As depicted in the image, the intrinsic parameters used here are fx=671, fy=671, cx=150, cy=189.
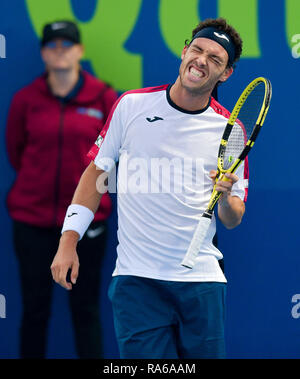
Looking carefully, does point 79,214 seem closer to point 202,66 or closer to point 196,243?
point 196,243

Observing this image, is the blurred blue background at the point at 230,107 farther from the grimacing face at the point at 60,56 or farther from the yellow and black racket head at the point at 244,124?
the yellow and black racket head at the point at 244,124

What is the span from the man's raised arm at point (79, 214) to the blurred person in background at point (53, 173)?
0.79 metres

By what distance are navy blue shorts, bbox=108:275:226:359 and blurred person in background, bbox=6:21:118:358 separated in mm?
992

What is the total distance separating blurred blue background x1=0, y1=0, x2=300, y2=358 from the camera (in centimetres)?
377

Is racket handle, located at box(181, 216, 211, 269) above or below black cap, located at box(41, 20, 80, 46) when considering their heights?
below

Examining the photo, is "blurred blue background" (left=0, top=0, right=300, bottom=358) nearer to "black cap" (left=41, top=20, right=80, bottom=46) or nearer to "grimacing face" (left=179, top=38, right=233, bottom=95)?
"black cap" (left=41, top=20, right=80, bottom=46)

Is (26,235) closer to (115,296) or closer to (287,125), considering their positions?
(115,296)

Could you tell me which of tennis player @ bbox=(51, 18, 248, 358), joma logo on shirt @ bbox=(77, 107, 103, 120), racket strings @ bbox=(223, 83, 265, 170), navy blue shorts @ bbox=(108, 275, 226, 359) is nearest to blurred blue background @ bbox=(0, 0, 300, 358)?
joma logo on shirt @ bbox=(77, 107, 103, 120)

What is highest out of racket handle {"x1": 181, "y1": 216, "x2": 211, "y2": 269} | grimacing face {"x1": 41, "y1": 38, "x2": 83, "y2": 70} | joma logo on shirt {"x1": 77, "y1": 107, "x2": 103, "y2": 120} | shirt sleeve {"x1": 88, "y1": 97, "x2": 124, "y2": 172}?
grimacing face {"x1": 41, "y1": 38, "x2": 83, "y2": 70}

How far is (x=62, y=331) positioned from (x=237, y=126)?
5.85 ft

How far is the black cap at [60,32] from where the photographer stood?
3607 millimetres

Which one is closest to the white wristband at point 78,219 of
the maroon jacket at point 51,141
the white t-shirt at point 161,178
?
the white t-shirt at point 161,178

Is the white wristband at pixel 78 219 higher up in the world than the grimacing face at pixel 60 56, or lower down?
lower down
